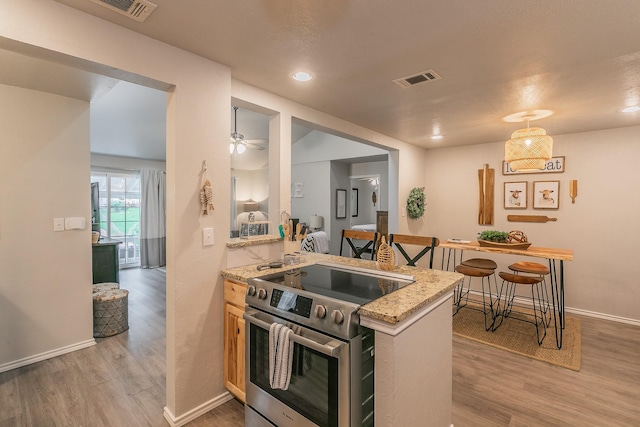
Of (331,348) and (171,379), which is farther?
(171,379)

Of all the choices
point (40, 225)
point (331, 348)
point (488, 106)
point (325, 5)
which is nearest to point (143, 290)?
point (40, 225)

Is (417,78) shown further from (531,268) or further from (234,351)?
(531,268)

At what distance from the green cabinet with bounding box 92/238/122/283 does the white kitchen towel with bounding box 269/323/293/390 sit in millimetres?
3506

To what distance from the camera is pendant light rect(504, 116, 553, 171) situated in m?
2.88

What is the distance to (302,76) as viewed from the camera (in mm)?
2338

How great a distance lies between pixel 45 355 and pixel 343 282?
2912mm

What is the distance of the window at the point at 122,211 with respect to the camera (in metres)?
6.48

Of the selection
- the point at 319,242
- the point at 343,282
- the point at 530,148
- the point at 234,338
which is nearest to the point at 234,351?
the point at 234,338

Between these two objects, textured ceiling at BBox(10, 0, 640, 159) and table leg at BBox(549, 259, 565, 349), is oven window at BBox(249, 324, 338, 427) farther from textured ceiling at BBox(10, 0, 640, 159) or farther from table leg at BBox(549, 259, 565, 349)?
table leg at BBox(549, 259, 565, 349)

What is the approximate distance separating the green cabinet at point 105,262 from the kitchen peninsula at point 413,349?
306 cm

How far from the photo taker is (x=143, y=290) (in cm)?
497

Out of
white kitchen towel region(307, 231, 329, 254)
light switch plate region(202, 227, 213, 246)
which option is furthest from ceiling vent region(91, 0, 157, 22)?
white kitchen towel region(307, 231, 329, 254)

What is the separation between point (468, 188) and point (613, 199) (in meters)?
1.70

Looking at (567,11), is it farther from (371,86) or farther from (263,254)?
(263,254)
